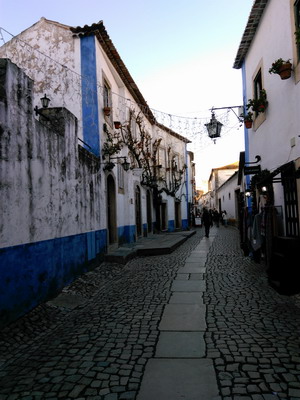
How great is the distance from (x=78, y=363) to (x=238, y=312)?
2.47m

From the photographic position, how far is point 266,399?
242 centimetres

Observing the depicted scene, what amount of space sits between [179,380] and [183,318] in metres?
1.69

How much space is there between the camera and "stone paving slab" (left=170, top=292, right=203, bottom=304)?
5.18 meters

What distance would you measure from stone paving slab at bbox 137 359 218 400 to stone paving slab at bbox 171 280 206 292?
2858mm

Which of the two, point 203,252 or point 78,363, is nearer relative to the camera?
point 78,363

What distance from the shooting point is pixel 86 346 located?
3.55 m

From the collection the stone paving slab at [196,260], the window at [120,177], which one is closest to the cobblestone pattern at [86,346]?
the stone paving slab at [196,260]

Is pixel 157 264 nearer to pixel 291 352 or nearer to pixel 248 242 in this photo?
pixel 248 242

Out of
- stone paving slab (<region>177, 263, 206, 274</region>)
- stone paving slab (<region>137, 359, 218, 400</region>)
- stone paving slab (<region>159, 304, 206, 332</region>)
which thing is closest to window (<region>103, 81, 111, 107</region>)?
stone paving slab (<region>177, 263, 206, 274</region>)

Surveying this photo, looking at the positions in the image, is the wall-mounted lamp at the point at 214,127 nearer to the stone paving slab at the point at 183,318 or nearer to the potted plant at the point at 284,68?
the potted plant at the point at 284,68

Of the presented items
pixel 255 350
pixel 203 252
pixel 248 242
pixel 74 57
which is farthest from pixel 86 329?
pixel 74 57

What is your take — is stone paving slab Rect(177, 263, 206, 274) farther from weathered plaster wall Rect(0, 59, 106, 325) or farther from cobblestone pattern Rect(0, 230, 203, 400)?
weathered plaster wall Rect(0, 59, 106, 325)

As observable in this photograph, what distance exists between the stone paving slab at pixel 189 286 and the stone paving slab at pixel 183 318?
950 mm

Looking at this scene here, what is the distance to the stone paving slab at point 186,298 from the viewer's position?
518cm
